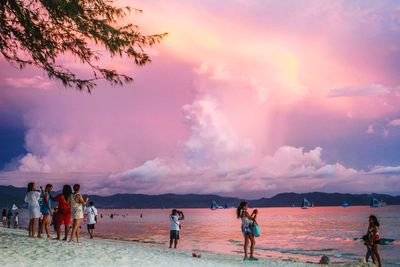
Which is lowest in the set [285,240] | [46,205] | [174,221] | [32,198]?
[285,240]

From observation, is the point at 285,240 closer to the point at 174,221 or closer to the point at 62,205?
the point at 174,221

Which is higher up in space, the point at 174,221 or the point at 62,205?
the point at 62,205

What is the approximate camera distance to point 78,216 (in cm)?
1723

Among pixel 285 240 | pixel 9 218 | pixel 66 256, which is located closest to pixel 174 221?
pixel 66 256

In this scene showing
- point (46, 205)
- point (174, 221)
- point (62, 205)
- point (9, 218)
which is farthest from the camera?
point (9, 218)

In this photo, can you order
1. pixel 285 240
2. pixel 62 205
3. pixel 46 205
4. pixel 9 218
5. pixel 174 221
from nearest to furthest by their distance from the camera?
pixel 62 205 → pixel 46 205 → pixel 174 221 → pixel 9 218 → pixel 285 240

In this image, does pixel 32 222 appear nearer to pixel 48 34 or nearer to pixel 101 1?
pixel 48 34

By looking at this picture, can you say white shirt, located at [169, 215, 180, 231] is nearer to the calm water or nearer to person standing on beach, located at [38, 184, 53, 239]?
person standing on beach, located at [38, 184, 53, 239]

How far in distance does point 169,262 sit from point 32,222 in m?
6.46

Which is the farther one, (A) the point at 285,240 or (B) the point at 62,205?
Answer: (A) the point at 285,240

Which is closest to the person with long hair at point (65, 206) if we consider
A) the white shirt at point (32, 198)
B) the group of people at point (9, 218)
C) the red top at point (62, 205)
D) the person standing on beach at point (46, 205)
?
the red top at point (62, 205)

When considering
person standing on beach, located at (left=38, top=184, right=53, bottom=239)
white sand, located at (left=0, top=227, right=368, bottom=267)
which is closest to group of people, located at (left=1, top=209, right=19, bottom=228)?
person standing on beach, located at (left=38, top=184, right=53, bottom=239)

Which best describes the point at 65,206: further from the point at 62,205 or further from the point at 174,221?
the point at 174,221

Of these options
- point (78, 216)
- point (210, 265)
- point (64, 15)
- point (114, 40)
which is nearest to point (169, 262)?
point (210, 265)
